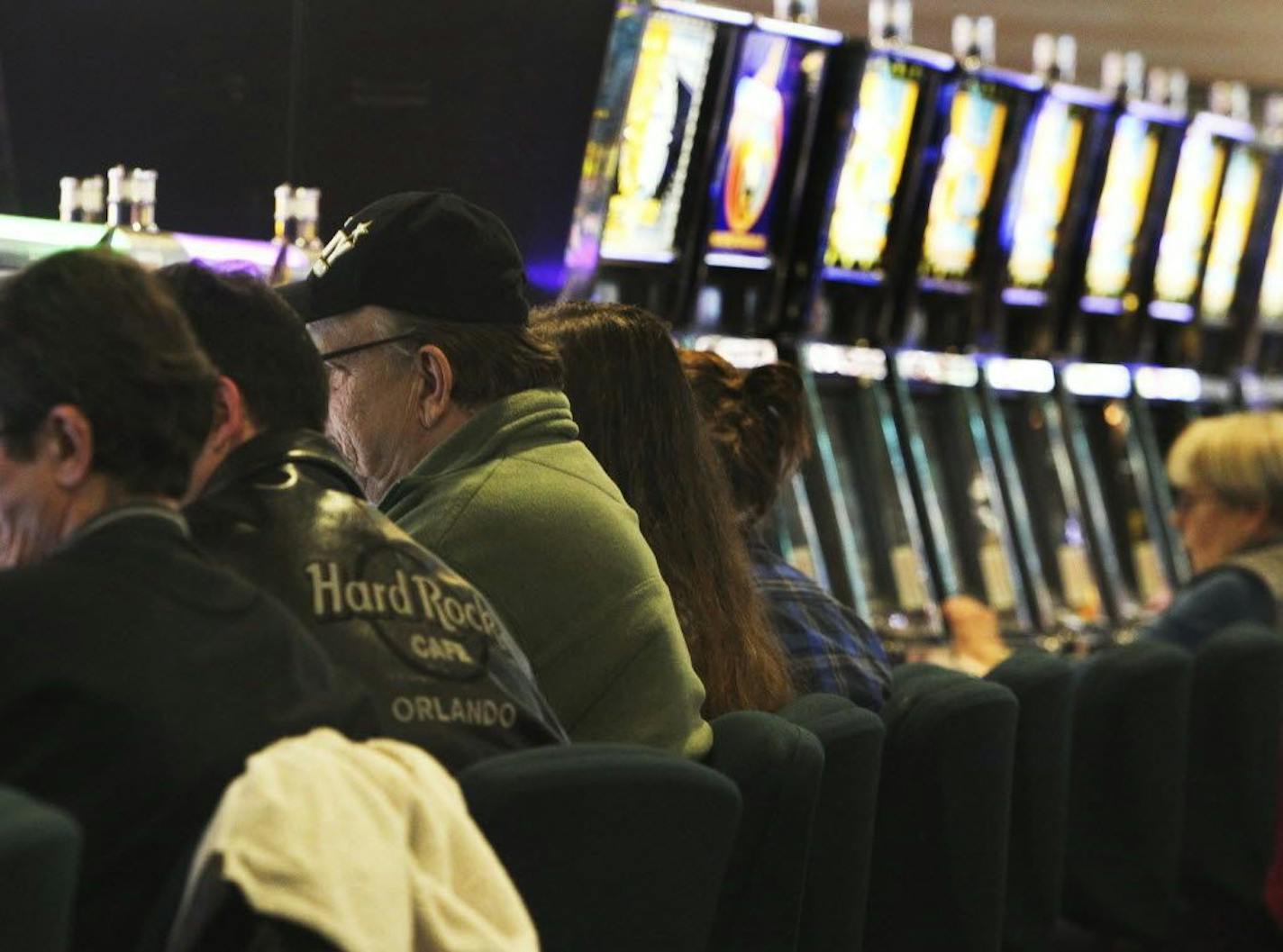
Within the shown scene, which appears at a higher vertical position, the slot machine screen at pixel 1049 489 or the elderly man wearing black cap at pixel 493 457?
the elderly man wearing black cap at pixel 493 457

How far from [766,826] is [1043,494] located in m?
4.26

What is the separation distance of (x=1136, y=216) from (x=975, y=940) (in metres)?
4.33

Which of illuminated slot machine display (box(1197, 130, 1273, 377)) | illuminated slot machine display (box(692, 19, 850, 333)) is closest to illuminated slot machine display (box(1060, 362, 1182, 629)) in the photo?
illuminated slot machine display (box(1197, 130, 1273, 377))

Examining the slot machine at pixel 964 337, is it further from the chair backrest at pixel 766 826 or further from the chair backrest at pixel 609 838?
the chair backrest at pixel 609 838

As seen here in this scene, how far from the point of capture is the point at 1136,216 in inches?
267

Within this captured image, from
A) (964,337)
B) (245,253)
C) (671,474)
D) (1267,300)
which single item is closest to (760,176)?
(964,337)

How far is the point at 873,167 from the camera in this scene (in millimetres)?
5645

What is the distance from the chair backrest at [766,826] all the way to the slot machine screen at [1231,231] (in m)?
5.23

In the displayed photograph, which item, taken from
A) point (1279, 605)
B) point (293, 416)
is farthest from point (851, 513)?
point (293, 416)

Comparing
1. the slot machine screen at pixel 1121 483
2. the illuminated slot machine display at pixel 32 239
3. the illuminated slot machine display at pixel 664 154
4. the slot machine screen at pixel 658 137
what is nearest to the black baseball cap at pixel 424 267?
the illuminated slot machine display at pixel 32 239

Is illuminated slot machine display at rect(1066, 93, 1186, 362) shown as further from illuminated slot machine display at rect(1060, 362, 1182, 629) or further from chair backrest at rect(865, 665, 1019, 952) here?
chair backrest at rect(865, 665, 1019, 952)

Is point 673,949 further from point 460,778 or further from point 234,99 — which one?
point 234,99

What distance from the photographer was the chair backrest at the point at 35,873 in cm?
134

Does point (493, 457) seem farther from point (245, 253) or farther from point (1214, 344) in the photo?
point (1214, 344)
